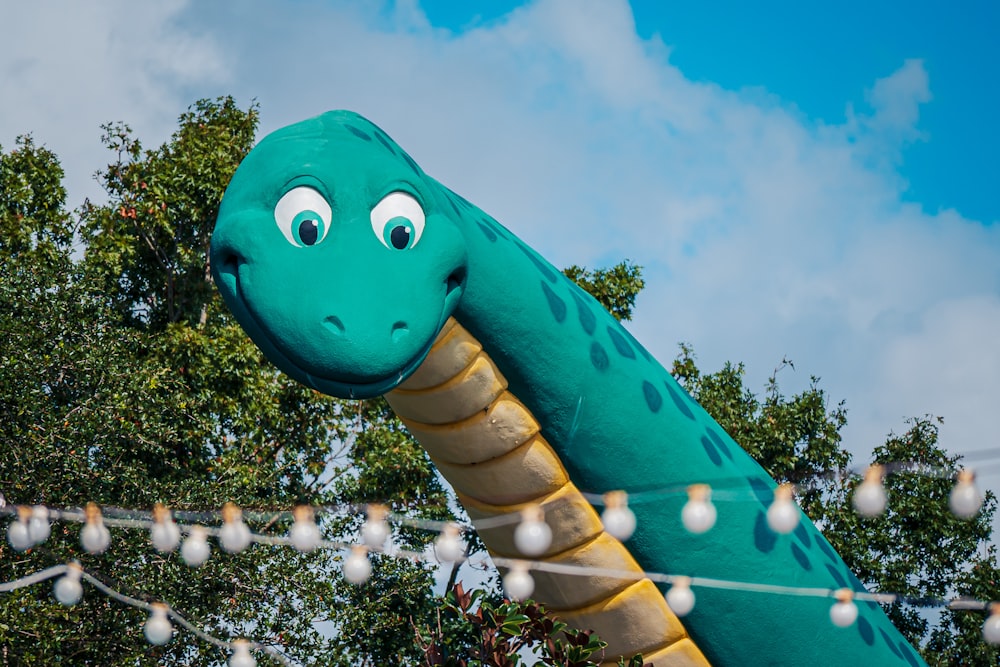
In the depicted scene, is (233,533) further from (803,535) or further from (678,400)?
(803,535)

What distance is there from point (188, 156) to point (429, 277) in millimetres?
7453

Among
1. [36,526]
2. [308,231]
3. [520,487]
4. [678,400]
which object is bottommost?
[36,526]

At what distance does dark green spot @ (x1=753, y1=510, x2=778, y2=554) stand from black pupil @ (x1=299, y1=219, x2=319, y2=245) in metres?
2.06

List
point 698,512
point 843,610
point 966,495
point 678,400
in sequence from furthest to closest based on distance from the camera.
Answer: point 678,400, point 843,610, point 698,512, point 966,495

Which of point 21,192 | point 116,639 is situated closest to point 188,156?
point 21,192

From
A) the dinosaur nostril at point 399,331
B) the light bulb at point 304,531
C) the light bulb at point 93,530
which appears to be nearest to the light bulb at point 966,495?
the dinosaur nostril at point 399,331

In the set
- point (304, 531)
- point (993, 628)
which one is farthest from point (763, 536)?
point (304, 531)

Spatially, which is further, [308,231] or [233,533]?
[233,533]

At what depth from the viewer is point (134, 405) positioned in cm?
887

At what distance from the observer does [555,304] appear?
15.6 feet

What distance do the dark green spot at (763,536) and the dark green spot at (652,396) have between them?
58 cm

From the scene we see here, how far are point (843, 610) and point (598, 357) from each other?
135 centimetres

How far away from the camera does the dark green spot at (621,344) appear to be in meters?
4.97

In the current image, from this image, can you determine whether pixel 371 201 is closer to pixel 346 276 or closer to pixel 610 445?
pixel 346 276
